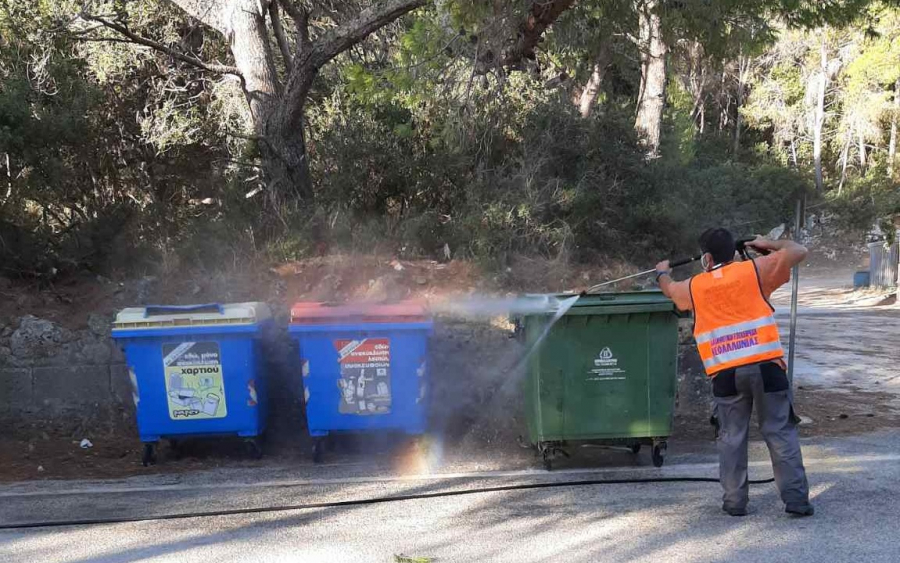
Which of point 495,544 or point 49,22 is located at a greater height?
point 49,22

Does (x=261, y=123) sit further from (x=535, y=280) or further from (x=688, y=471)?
(x=688, y=471)

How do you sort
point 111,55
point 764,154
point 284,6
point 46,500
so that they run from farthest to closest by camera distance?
1. point 764,154
2. point 111,55
3. point 284,6
4. point 46,500

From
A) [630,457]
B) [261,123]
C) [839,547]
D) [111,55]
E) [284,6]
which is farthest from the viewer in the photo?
[111,55]

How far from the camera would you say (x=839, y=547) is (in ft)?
14.5

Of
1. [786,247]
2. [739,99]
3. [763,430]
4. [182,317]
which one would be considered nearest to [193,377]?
[182,317]

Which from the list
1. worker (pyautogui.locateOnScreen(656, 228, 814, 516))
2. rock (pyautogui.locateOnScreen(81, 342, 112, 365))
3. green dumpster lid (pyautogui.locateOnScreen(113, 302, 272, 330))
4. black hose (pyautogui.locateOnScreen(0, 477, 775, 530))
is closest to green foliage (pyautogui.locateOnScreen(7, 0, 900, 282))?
rock (pyautogui.locateOnScreen(81, 342, 112, 365))

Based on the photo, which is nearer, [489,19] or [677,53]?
[489,19]

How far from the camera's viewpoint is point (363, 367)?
6.31 m

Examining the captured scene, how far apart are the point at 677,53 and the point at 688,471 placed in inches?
368

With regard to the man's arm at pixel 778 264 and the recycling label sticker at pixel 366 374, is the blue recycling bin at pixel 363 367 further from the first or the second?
the man's arm at pixel 778 264

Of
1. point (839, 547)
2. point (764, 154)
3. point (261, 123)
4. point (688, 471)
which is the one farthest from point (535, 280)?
point (764, 154)

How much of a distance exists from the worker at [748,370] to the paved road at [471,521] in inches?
8.8

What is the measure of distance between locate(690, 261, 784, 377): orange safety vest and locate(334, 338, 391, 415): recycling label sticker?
2319mm

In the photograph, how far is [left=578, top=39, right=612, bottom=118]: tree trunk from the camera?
36.8ft
